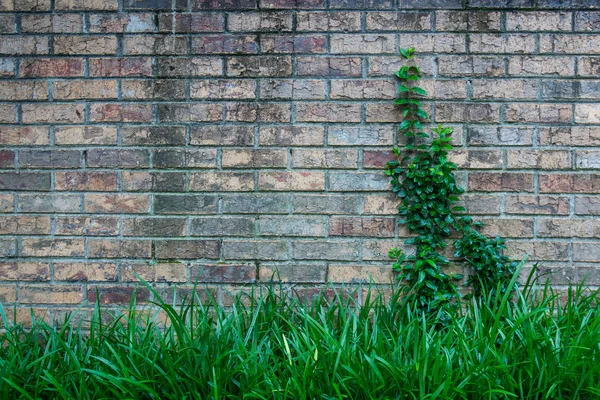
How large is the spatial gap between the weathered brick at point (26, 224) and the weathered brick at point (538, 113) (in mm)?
2252

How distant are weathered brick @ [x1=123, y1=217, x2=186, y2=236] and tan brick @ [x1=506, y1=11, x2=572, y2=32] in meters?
1.80

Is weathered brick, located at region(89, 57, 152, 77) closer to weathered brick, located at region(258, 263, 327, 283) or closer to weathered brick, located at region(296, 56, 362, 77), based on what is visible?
weathered brick, located at region(296, 56, 362, 77)

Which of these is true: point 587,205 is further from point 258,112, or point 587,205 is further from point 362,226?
point 258,112

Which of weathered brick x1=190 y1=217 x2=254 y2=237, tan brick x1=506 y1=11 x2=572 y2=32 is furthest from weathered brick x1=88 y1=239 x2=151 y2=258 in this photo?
tan brick x1=506 y1=11 x2=572 y2=32

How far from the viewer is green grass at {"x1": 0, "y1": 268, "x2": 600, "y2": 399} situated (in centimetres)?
175

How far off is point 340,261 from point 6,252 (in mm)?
1602

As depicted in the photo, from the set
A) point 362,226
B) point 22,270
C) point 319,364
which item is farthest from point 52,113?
point 319,364

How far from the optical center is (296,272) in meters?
2.44

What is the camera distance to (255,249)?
2.44m

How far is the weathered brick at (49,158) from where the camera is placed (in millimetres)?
2453

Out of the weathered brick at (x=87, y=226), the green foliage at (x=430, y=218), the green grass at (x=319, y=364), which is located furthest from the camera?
the weathered brick at (x=87, y=226)

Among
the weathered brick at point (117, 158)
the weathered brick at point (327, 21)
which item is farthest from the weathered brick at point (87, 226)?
the weathered brick at point (327, 21)

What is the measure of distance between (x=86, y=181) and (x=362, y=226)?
1.33 m

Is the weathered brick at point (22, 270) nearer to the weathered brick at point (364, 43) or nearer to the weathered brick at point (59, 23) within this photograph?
the weathered brick at point (59, 23)
